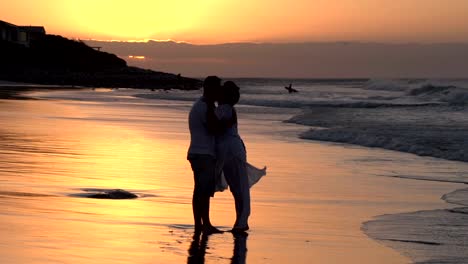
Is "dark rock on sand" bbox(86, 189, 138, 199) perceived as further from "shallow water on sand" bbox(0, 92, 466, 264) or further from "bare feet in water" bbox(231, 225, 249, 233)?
"bare feet in water" bbox(231, 225, 249, 233)

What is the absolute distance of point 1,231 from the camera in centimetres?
894

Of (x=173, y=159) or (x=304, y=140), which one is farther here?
(x=304, y=140)

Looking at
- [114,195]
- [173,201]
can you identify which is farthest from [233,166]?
[114,195]

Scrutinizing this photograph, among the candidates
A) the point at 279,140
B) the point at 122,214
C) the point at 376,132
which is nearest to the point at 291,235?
the point at 122,214

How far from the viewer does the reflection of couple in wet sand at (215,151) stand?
10008 mm

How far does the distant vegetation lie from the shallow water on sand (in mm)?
70944

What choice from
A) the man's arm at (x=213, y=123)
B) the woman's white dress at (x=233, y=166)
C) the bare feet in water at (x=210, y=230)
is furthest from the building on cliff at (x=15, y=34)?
the bare feet in water at (x=210, y=230)

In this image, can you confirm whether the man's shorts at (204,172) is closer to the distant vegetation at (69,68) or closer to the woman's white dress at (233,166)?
the woman's white dress at (233,166)

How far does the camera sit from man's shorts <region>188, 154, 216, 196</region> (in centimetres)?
1007

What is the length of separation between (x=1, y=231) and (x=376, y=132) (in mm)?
19855

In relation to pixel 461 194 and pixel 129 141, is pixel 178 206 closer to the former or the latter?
pixel 461 194

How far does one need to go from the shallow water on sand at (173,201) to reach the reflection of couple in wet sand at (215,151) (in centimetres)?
23

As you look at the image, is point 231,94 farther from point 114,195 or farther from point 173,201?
point 114,195

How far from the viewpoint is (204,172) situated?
33.1ft
